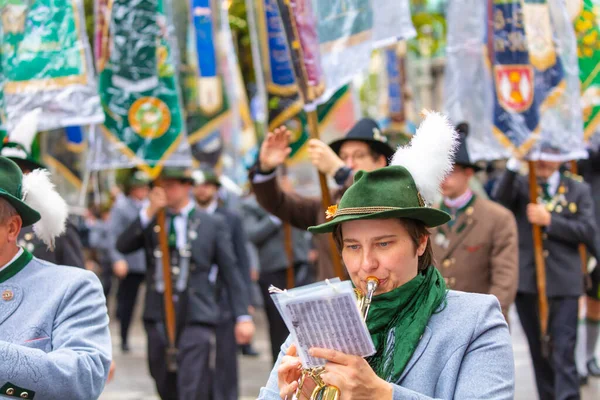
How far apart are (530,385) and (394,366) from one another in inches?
274

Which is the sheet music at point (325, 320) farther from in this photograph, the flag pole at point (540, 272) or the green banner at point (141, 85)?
the green banner at point (141, 85)

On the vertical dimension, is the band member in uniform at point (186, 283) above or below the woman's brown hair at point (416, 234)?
below

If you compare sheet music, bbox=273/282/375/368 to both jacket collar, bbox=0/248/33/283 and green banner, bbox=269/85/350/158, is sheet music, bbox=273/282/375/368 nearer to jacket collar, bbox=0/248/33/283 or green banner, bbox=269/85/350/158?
jacket collar, bbox=0/248/33/283

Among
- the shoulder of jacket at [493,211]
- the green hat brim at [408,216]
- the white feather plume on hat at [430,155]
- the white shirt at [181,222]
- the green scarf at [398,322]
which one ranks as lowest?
the white shirt at [181,222]

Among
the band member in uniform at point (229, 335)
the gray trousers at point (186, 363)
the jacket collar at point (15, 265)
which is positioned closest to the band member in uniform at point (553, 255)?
the band member in uniform at point (229, 335)

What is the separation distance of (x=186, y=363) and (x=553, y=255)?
2950 millimetres

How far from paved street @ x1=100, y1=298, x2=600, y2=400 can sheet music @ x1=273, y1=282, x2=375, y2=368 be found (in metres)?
6.55

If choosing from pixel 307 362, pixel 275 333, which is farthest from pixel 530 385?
pixel 307 362

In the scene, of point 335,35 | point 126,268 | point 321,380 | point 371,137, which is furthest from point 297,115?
point 321,380

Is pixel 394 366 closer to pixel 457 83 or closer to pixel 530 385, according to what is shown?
pixel 457 83

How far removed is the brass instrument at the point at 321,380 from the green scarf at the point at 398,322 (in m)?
0.06

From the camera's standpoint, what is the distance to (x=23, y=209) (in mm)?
3910

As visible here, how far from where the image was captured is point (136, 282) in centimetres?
1390

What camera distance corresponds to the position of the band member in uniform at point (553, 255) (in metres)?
7.47
